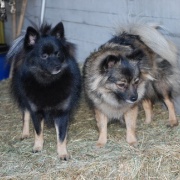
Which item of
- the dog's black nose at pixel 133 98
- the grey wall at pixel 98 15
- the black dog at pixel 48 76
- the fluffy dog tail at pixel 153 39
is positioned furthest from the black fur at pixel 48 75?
the grey wall at pixel 98 15

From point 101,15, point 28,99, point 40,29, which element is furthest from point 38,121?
point 101,15

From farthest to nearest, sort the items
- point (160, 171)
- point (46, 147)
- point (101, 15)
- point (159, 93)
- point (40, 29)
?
point (101, 15)
point (159, 93)
point (46, 147)
point (40, 29)
point (160, 171)

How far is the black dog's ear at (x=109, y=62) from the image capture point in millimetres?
3379

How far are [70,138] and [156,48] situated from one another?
4.05 ft

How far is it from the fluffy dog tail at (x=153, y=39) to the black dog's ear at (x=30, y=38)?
98 centimetres

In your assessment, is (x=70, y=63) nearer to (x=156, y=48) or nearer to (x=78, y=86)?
(x=78, y=86)

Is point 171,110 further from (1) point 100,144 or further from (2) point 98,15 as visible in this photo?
(2) point 98,15

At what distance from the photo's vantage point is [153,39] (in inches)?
148

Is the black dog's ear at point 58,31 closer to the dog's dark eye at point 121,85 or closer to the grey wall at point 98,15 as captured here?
the dog's dark eye at point 121,85

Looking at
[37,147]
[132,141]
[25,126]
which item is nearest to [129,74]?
[132,141]

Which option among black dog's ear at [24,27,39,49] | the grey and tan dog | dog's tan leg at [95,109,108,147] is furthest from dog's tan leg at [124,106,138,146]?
black dog's ear at [24,27,39,49]

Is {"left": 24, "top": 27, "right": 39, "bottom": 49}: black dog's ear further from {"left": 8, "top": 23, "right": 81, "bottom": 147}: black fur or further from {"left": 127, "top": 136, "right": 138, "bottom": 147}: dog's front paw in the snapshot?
{"left": 127, "top": 136, "right": 138, "bottom": 147}: dog's front paw

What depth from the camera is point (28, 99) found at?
352 centimetres

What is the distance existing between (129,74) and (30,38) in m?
0.91
